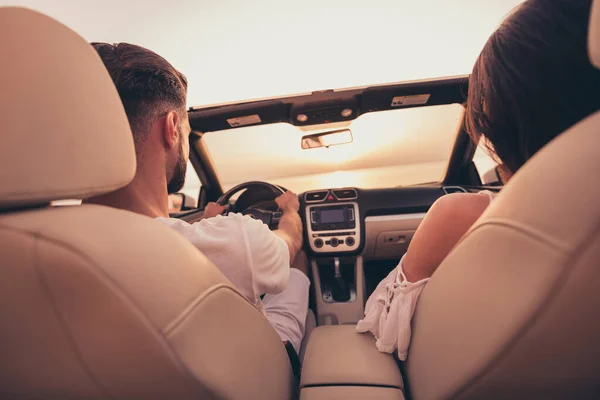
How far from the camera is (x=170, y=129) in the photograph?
1311 mm

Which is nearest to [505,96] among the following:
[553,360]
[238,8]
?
[553,360]

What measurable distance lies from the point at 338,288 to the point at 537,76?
2.31m

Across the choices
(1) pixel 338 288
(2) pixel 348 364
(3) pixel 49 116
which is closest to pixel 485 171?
(1) pixel 338 288

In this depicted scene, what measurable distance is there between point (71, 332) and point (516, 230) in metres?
0.74

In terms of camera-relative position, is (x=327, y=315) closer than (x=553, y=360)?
No

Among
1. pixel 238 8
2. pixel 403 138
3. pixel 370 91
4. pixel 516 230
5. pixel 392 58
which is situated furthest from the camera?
pixel 403 138

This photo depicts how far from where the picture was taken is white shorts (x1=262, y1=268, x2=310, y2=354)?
5.27 ft

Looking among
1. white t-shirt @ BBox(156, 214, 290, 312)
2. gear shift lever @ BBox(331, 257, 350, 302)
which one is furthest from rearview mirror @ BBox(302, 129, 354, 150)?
white t-shirt @ BBox(156, 214, 290, 312)

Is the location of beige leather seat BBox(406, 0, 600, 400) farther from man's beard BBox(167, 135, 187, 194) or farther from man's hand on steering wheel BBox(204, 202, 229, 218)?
man's hand on steering wheel BBox(204, 202, 229, 218)

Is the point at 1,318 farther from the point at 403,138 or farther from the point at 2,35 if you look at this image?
the point at 403,138

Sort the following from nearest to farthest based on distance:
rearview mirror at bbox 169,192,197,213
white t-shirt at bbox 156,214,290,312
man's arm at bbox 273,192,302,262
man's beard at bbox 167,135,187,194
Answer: white t-shirt at bbox 156,214,290,312 < man's beard at bbox 167,135,187,194 < man's arm at bbox 273,192,302,262 < rearview mirror at bbox 169,192,197,213

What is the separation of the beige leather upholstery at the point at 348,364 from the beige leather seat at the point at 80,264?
39 centimetres

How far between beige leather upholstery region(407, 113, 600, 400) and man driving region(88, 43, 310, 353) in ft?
2.14

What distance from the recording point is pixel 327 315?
265 centimetres
